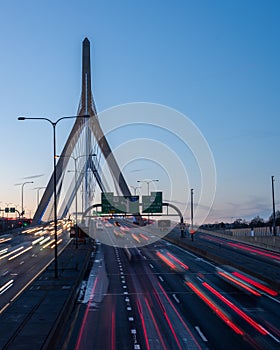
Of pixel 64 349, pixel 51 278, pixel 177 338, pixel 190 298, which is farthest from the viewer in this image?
pixel 51 278

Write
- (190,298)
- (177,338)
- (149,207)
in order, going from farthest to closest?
(149,207), (190,298), (177,338)

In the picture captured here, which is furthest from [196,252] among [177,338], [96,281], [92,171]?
[92,171]

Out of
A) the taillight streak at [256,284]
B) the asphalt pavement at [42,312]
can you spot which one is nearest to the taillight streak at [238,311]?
the taillight streak at [256,284]

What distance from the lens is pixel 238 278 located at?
35688 millimetres

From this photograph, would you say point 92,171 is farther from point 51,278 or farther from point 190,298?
point 190,298

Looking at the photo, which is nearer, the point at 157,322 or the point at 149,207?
the point at 157,322

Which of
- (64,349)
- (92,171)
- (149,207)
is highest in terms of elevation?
(92,171)

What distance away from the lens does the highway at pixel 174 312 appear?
17406 millimetres

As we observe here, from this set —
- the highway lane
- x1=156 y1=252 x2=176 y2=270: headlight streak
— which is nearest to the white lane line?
the highway lane

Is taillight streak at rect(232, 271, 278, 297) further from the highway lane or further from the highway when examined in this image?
the highway lane

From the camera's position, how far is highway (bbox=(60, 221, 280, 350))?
17.4 m

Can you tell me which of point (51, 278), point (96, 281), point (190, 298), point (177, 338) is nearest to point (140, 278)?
point (96, 281)

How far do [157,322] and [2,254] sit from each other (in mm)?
41364

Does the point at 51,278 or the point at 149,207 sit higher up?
the point at 149,207
